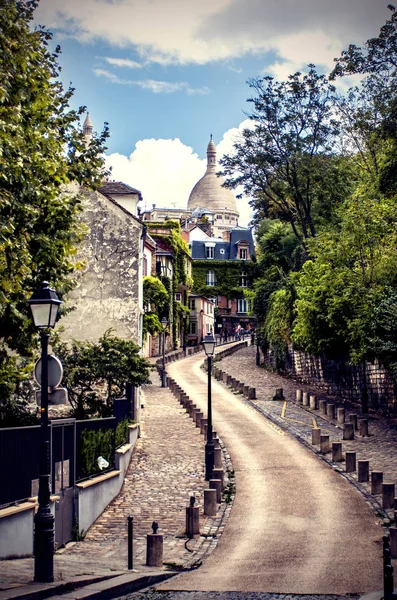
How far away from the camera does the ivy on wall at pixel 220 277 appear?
99.3m

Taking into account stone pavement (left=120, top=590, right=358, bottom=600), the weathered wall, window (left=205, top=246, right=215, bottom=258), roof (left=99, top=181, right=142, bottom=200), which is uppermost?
window (left=205, top=246, right=215, bottom=258)

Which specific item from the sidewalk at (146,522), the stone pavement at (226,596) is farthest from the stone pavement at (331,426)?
the stone pavement at (226,596)

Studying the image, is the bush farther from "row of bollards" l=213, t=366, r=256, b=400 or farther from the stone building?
"row of bollards" l=213, t=366, r=256, b=400

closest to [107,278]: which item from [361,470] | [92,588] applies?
[361,470]

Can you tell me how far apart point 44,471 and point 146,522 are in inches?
270

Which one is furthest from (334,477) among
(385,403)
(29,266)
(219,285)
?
(219,285)

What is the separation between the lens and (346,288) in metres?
34.8

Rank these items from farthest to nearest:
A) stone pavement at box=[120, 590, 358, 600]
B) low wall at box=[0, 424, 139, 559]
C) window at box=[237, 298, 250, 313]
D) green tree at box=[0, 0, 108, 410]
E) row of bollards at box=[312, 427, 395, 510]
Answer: window at box=[237, 298, 250, 313] → row of bollards at box=[312, 427, 395, 510] → green tree at box=[0, 0, 108, 410] → low wall at box=[0, 424, 139, 559] → stone pavement at box=[120, 590, 358, 600]

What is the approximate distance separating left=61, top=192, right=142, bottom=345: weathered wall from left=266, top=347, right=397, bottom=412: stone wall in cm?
1051

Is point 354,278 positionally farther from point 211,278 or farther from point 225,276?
point 225,276

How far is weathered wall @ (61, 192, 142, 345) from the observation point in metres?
33.2

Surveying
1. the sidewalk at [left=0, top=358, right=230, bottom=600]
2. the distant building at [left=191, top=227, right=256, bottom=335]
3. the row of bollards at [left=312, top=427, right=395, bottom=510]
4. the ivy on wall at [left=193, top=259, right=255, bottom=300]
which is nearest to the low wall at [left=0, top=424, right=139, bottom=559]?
the sidewalk at [left=0, top=358, right=230, bottom=600]

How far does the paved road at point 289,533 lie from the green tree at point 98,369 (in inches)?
172

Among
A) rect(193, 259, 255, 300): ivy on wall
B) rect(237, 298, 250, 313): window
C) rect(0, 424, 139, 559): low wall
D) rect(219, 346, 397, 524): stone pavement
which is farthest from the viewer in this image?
rect(237, 298, 250, 313): window
